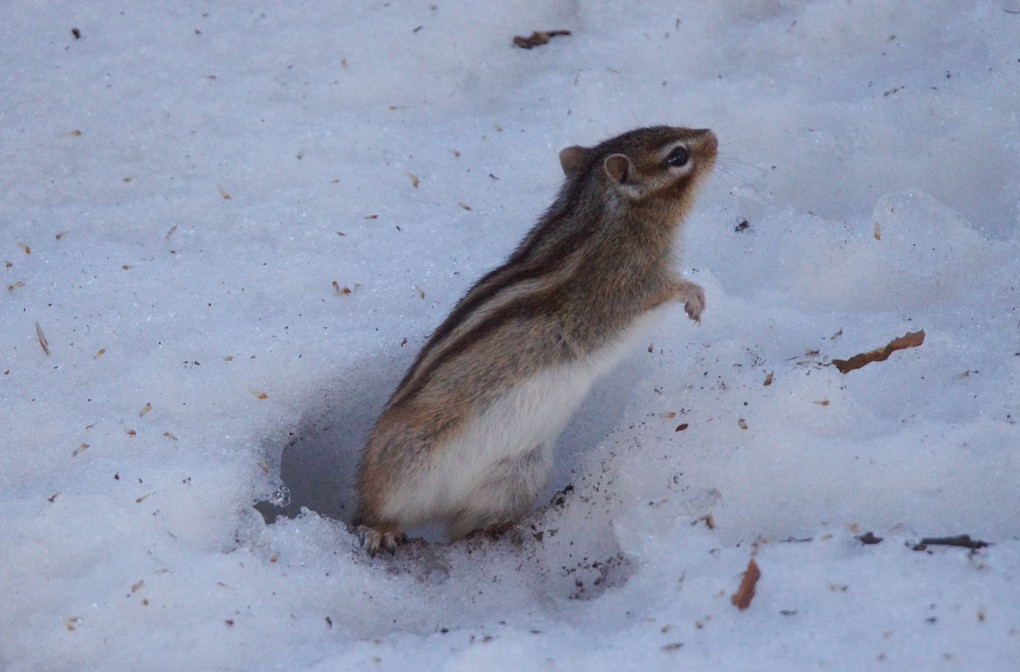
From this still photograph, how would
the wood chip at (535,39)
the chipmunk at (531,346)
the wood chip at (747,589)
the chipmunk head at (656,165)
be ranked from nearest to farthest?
the wood chip at (747,589)
the chipmunk at (531,346)
the chipmunk head at (656,165)
the wood chip at (535,39)

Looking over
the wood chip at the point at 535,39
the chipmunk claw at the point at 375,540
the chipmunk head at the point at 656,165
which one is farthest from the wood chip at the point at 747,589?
the wood chip at the point at 535,39

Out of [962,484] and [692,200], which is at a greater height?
[692,200]

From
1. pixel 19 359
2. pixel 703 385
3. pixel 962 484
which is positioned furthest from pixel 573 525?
pixel 19 359

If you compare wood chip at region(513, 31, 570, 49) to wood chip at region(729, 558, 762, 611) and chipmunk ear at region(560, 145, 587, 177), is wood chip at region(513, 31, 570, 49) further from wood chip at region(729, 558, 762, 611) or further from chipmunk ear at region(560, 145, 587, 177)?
wood chip at region(729, 558, 762, 611)

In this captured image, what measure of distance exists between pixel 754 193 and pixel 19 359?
3125 mm

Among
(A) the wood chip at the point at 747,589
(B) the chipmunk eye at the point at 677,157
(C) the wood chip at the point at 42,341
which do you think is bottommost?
(A) the wood chip at the point at 747,589

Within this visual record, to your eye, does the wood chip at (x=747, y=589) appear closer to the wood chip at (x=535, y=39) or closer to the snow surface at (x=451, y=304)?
the snow surface at (x=451, y=304)

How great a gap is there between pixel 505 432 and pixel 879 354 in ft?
4.46

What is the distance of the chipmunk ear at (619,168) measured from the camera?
3.55 metres

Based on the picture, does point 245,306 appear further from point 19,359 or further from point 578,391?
point 578,391

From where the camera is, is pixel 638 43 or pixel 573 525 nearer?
pixel 573 525

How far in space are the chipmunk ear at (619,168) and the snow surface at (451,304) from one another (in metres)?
0.68

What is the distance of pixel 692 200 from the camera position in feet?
12.4

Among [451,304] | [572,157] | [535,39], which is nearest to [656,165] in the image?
[572,157]
